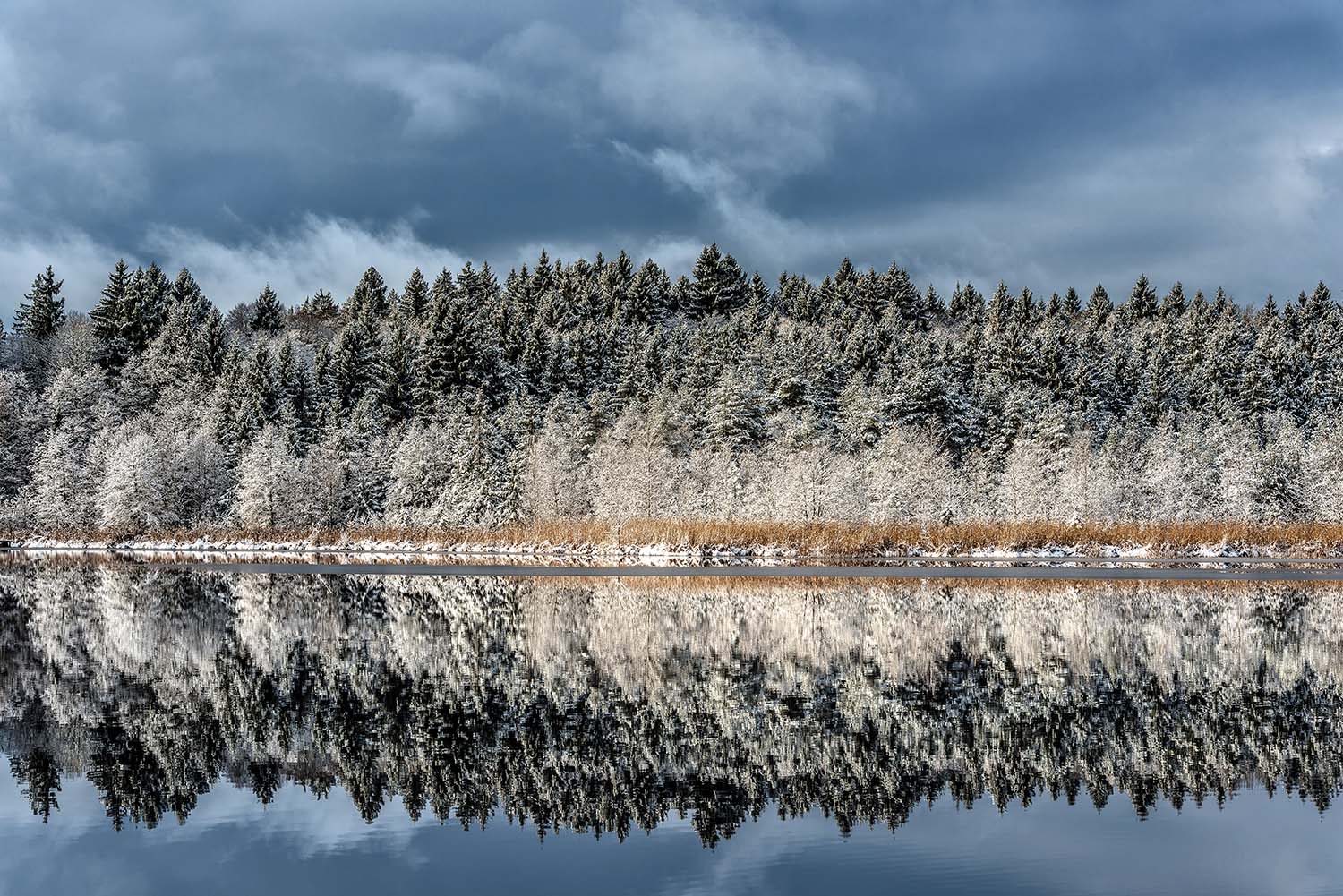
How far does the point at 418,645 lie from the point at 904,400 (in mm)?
89017

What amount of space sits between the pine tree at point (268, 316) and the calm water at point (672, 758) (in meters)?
145

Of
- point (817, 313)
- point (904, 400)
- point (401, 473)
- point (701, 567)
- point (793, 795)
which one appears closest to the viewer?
point (793, 795)

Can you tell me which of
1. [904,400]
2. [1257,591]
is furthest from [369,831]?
[904,400]

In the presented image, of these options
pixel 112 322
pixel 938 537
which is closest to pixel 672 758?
pixel 938 537

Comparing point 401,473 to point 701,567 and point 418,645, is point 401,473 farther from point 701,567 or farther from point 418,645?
point 418,645

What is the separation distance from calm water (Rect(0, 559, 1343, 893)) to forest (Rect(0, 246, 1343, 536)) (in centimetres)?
5171

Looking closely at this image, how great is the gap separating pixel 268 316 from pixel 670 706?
530 feet

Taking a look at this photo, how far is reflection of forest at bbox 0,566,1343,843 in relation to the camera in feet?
47.8

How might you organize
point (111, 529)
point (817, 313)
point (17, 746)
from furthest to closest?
point (817, 313) < point (111, 529) < point (17, 746)

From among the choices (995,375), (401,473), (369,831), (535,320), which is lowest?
(369,831)

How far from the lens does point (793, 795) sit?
1412 centimetres

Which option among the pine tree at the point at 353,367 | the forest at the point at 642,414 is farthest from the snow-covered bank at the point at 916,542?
the pine tree at the point at 353,367

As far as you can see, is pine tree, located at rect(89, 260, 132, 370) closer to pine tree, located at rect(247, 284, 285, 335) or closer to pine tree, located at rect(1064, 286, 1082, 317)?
pine tree, located at rect(247, 284, 285, 335)

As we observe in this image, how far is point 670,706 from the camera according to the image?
19188mm
